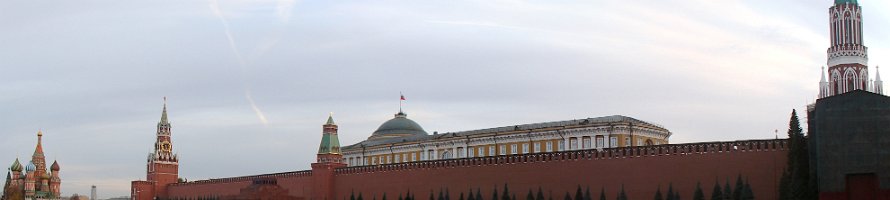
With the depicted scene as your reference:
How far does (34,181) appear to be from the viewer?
91875 millimetres

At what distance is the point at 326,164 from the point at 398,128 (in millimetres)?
16986

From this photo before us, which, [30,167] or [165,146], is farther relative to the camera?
[30,167]

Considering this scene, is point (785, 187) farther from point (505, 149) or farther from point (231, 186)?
point (231, 186)

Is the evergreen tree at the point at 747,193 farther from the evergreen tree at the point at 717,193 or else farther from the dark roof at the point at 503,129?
the dark roof at the point at 503,129

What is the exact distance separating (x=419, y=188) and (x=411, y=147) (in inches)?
711

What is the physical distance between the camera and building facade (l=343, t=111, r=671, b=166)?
53.7 meters

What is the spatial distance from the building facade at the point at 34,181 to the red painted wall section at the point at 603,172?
53.2 metres

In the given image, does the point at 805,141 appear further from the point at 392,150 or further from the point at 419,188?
the point at 392,150

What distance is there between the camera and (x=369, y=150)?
6781 centimetres

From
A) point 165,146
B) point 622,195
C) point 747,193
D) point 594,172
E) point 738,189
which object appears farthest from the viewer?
point 165,146

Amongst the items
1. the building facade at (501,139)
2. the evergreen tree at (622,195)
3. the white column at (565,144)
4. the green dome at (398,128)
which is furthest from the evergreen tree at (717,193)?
the green dome at (398,128)

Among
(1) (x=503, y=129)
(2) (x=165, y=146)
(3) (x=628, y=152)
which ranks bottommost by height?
(3) (x=628, y=152)

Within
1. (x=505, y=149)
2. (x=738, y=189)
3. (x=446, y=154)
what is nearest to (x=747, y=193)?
(x=738, y=189)

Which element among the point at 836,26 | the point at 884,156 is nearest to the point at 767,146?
the point at 884,156
